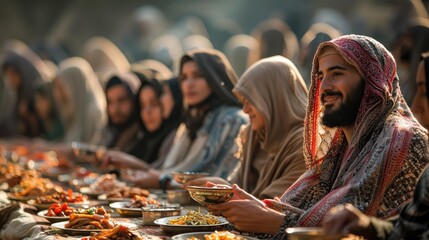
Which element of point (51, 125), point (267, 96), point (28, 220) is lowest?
point (51, 125)

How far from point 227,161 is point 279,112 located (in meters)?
1.13

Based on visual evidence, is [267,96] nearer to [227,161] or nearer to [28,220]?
[227,161]

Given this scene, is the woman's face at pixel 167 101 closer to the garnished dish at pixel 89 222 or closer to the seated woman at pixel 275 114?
the seated woman at pixel 275 114

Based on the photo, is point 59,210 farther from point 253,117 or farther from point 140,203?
point 253,117

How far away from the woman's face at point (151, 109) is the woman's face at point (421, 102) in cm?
287

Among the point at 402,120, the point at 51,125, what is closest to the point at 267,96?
the point at 402,120

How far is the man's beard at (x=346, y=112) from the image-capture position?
3.86m

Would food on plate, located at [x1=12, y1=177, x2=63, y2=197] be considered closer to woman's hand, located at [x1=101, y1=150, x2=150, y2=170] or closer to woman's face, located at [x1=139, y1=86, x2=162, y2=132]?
woman's hand, located at [x1=101, y1=150, x2=150, y2=170]

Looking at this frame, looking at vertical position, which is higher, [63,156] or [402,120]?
[402,120]

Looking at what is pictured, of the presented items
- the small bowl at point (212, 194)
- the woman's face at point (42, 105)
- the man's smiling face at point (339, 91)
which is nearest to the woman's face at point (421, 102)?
the man's smiling face at point (339, 91)

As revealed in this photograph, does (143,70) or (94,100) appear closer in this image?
(143,70)

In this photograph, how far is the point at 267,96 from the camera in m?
5.04

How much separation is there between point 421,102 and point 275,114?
1228mm

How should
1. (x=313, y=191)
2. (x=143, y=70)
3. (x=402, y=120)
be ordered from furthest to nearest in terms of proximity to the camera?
1. (x=143, y=70)
2. (x=313, y=191)
3. (x=402, y=120)
